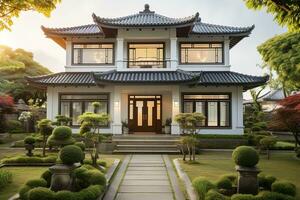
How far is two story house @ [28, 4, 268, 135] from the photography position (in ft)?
74.7

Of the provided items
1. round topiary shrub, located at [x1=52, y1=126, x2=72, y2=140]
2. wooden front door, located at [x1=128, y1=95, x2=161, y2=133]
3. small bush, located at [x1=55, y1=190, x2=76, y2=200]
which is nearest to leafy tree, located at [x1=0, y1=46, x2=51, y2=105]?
wooden front door, located at [x1=128, y1=95, x2=161, y2=133]

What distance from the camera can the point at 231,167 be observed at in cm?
1395

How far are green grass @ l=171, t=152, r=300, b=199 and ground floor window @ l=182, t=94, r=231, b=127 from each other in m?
6.25

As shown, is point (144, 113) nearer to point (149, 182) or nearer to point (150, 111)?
point (150, 111)

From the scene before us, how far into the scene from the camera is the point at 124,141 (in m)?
20.5

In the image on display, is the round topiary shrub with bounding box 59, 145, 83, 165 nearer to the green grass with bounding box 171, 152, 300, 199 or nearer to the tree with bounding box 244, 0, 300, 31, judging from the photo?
the green grass with bounding box 171, 152, 300, 199

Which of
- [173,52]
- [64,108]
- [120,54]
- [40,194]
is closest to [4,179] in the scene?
[40,194]

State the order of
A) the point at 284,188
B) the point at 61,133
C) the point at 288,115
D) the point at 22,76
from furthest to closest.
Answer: the point at 22,76 → the point at 288,115 → the point at 61,133 → the point at 284,188

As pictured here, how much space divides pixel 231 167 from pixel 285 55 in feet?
45.7

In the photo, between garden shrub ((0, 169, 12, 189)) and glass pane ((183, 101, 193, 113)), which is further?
glass pane ((183, 101, 193, 113))

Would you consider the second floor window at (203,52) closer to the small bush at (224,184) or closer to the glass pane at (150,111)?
the glass pane at (150,111)

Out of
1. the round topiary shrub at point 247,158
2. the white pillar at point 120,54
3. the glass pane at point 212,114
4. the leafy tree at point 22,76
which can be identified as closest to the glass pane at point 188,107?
the glass pane at point 212,114

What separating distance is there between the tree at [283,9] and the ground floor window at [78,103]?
16.2m

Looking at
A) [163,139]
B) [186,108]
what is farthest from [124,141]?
[186,108]
